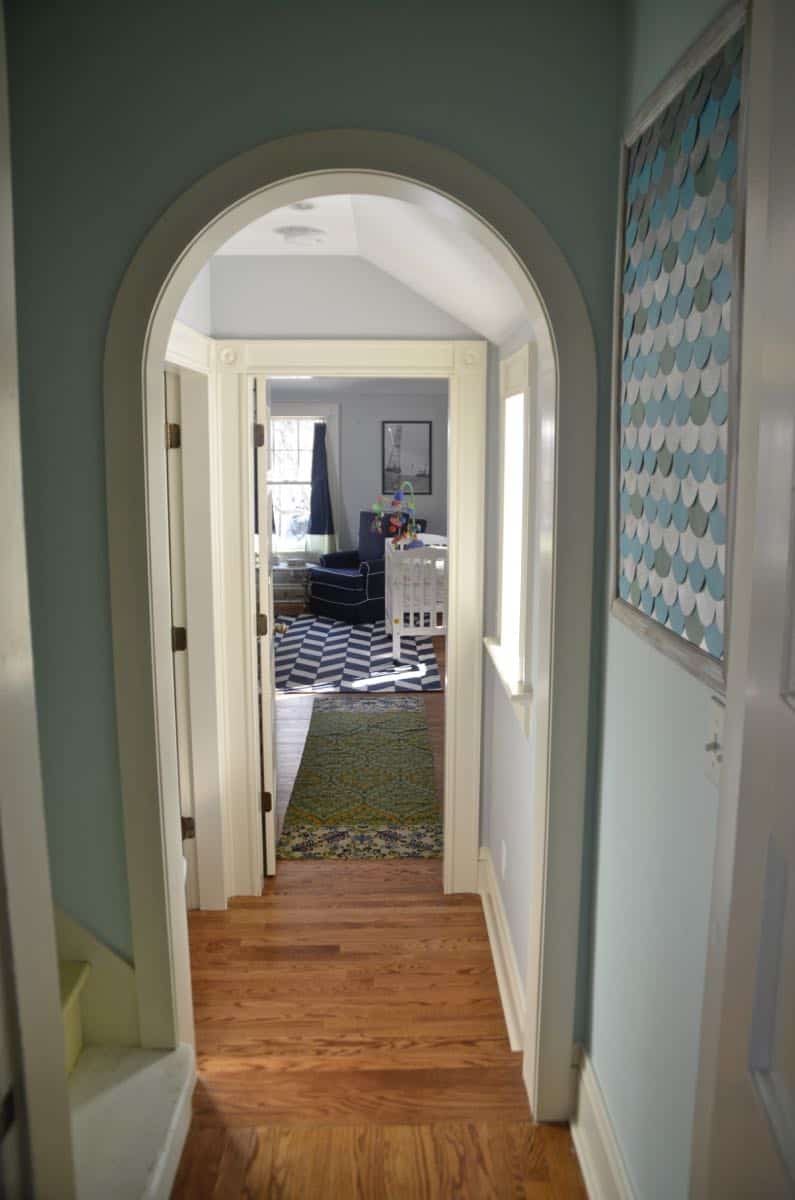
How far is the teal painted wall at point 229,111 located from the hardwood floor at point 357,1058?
1.79m

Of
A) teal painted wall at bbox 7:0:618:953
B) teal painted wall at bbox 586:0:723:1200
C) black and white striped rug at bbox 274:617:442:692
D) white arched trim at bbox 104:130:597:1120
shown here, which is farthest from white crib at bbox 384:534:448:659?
teal painted wall at bbox 7:0:618:953

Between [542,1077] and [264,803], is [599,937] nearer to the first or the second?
[542,1077]

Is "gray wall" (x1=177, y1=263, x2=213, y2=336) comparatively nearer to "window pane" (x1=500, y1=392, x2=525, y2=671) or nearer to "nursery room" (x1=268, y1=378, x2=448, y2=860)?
"window pane" (x1=500, y1=392, x2=525, y2=671)

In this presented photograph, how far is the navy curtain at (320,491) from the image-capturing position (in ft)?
32.9

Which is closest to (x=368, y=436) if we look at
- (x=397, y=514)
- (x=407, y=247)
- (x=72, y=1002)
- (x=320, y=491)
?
(x=320, y=491)

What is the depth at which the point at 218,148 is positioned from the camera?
6.23ft

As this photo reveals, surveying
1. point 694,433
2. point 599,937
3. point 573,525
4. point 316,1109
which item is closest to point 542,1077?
point 599,937

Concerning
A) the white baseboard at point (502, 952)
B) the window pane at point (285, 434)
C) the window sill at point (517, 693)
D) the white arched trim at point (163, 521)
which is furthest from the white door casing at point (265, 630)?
the window pane at point (285, 434)

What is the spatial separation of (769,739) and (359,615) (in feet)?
27.0

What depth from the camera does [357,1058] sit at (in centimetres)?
256

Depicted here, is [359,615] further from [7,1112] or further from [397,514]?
[7,1112]

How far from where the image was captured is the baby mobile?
939cm

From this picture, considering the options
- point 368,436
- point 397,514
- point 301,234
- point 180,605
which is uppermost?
point 301,234

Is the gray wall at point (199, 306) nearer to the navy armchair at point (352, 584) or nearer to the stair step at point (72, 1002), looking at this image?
the stair step at point (72, 1002)
